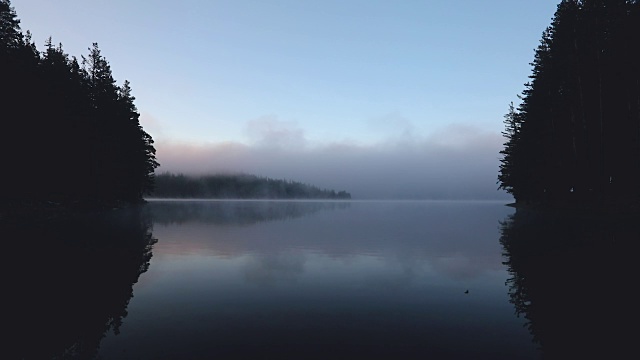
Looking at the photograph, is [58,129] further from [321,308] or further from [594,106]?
[594,106]

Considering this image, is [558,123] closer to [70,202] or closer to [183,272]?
[183,272]

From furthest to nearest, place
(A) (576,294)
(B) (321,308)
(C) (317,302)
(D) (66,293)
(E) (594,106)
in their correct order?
(E) (594,106) < (D) (66,293) < (A) (576,294) < (C) (317,302) < (B) (321,308)

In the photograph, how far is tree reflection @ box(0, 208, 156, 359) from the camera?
292 inches

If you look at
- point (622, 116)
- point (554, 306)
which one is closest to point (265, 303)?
point (554, 306)

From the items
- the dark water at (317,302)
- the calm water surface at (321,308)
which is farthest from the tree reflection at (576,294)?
the calm water surface at (321,308)

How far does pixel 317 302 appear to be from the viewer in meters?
10.5

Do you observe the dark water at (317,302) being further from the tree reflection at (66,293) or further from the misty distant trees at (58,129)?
the misty distant trees at (58,129)

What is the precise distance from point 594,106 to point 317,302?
4666 centimetres

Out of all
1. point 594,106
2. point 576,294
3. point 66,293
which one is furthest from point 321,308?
point 594,106

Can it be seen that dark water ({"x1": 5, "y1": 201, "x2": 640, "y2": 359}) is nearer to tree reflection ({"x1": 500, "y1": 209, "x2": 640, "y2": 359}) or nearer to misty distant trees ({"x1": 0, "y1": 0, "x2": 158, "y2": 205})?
tree reflection ({"x1": 500, "y1": 209, "x2": 640, "y2": 359})

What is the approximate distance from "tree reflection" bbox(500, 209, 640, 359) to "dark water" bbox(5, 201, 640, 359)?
0.14 feet

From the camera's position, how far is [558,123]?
163ft

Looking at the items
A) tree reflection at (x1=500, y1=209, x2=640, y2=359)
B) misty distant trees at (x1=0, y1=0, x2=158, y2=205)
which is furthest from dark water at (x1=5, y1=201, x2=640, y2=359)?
misty distant trees at (x1=0, y1=0, x2=158, y2=205)

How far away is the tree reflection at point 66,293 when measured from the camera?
742 centimetres
